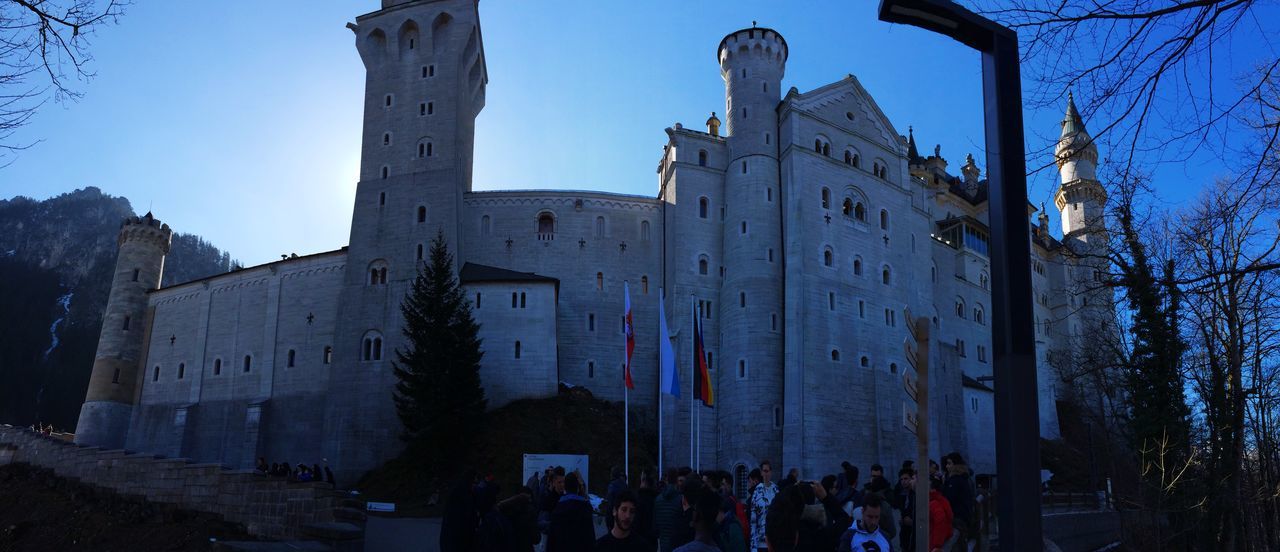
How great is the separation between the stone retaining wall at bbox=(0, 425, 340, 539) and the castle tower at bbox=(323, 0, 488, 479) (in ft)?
48.2

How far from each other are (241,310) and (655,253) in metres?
22.6

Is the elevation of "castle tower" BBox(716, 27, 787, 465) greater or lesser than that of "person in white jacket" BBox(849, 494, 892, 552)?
greater

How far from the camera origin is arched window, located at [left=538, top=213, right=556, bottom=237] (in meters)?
49.6

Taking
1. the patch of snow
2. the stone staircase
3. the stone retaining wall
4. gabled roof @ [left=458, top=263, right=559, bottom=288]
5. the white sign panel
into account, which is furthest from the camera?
the patch of snow

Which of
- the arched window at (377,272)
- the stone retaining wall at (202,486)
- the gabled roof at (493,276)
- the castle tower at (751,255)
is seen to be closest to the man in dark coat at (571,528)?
the stone retaining wall at (202,486)

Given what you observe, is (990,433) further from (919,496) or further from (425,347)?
(919,496)

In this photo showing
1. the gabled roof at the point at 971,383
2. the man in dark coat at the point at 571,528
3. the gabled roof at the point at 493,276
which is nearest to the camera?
the man in dark coat at the point at 571,528

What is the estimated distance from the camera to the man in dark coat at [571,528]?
791 cm

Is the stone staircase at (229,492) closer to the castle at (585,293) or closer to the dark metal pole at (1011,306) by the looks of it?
the dark metal pole at (1011,306)

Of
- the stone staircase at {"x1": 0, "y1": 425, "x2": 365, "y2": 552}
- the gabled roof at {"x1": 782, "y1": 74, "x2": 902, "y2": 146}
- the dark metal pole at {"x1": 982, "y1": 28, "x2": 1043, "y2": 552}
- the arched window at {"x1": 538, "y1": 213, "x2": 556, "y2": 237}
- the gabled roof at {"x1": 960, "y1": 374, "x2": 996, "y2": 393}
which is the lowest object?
the stone staircase at {"x1": 0, "y1": 425, "x2": 365, "y2": 552}

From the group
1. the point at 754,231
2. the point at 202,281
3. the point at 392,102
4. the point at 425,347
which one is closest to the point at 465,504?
the point at 425,347

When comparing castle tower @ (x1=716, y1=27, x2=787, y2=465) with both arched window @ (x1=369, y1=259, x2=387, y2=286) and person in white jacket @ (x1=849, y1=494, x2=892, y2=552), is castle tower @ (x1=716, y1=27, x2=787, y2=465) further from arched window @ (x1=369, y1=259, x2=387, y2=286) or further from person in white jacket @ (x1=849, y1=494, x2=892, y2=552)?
person in white jacket @ (x1=849, y1=494, x2=892, y2=552)

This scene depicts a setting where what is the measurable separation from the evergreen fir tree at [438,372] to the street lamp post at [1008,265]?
32.8 m

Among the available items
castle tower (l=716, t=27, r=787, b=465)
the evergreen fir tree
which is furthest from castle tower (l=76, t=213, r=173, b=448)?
castle tower (l=716, t=27, r=787, b=465)
